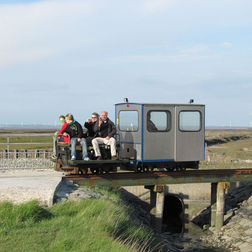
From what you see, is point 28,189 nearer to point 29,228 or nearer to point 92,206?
point 92,206

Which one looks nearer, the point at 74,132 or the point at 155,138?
Result: the point at 74,132

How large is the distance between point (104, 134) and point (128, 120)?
1.75 meters

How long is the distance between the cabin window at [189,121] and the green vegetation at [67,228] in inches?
204

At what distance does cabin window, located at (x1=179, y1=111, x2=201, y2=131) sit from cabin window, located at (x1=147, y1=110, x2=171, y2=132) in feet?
1.65

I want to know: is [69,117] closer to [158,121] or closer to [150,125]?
[150,125]

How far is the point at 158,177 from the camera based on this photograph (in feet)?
52.3

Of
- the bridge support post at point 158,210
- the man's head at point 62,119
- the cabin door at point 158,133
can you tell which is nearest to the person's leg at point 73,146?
the man's head at point 62,119

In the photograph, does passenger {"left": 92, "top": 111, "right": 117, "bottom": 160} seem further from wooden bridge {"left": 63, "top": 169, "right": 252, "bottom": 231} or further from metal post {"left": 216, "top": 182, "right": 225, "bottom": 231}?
metal post {"left": 216, "top": 182, "right": 225, "bottom": 231}

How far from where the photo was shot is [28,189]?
1172cm

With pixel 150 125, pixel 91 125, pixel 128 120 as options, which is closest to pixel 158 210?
pixel 150 125

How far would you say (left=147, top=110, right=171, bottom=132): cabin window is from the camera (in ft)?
51.3

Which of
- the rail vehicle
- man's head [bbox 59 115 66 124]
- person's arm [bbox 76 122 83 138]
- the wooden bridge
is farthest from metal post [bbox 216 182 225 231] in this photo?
man's head [bbox 59 115 66 124]

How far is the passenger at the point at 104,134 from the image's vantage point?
569 inches

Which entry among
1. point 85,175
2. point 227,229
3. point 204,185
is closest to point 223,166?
point 204,185
